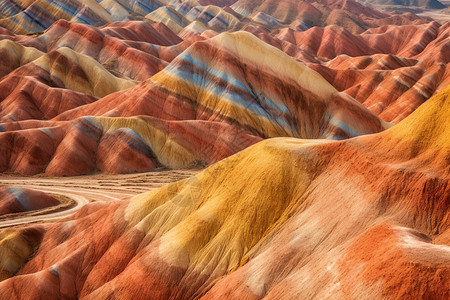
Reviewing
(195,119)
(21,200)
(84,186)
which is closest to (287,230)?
(21,200)

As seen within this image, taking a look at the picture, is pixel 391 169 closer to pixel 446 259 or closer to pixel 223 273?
pixel 446 259

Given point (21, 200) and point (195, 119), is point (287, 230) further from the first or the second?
point (195, 119)

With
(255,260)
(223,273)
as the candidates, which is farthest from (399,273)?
(223,273)

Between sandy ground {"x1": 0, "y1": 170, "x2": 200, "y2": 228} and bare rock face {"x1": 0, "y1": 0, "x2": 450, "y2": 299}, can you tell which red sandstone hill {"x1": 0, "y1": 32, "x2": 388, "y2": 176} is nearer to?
bare rock face {"x1": 0, "y1": 0, "x2": 450, "y2": 299}

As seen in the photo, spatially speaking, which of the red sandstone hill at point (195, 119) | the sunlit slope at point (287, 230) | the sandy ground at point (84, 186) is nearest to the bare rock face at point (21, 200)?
the sandy ground at point (84, 186)

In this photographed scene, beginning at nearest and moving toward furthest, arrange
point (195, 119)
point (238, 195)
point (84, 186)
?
point (238, 195) < point (84, 186) < point (195, 119)

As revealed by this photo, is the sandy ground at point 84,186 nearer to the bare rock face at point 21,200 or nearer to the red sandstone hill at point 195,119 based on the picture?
the bare rock face at point 21,200

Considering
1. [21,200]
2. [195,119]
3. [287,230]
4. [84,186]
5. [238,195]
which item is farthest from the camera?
[195,119]

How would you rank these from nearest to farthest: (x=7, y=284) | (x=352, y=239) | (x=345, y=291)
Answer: (x=345, y=291)
(x=352, y=239)
(x=7, y=284)
